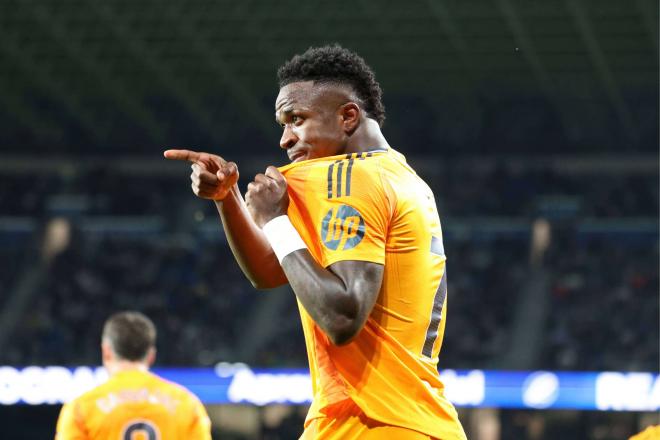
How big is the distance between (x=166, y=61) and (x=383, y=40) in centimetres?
494

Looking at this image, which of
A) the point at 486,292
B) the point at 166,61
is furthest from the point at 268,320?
the point at 166,61

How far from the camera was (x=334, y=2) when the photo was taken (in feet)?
70.2

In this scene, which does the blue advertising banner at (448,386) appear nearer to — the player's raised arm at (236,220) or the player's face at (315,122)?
the player's raised arm at (236,220)

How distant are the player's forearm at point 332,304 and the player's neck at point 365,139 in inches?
17.8

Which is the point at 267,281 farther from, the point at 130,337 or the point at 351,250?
the point at 130,337

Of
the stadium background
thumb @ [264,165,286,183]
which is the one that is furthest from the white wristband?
the stadium background

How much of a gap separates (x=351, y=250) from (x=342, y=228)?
0.06 m

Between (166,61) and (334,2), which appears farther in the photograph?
(166,61)

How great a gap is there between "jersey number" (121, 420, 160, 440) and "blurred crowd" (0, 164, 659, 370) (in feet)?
49.8

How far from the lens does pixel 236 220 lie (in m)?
3.19

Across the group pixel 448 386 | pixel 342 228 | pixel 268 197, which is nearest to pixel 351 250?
pixel 342 228

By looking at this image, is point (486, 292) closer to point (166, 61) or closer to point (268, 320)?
point (268, 320)

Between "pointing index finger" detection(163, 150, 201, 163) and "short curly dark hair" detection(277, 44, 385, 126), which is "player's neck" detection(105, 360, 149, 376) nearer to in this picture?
"pointing index finger" detection(163, 150, 201, 163)

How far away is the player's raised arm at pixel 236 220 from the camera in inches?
120
